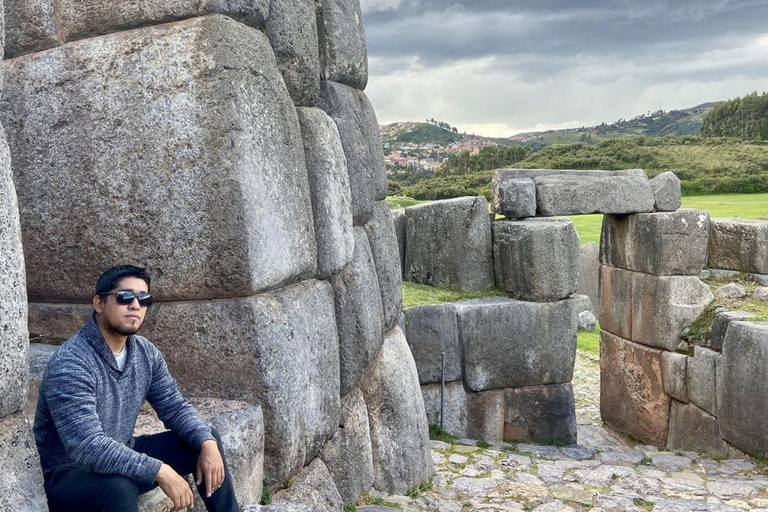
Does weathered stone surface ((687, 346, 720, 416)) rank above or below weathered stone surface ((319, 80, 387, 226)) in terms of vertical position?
below

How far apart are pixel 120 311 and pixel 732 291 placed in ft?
25.2

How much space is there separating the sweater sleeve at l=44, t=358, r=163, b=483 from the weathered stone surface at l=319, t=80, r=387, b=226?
264cm

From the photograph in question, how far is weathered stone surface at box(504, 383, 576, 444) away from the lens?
26.9ft

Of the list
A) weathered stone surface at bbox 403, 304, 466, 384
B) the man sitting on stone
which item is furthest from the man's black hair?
weathered stone surface at bbox 403, 304, 466, 384

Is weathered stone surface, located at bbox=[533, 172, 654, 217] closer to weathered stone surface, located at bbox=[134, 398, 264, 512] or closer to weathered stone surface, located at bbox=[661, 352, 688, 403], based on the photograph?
weathered stone surface, located at bbox=[661, 352, 688, 403]

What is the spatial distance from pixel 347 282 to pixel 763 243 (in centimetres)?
629

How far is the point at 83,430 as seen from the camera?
2.58 metres

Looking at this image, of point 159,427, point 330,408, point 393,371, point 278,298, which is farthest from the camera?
point 393,371

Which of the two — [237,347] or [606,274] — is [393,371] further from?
[606,274]

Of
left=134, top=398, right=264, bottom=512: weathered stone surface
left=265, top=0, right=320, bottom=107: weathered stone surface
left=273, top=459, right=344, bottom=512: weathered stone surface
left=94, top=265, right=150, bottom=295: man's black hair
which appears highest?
left=265, top=0, right=320, bottom=107: weathered stone surface

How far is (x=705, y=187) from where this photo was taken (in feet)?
82.3

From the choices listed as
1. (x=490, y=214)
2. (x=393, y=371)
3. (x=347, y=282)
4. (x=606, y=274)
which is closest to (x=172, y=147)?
(x=347, y=282)

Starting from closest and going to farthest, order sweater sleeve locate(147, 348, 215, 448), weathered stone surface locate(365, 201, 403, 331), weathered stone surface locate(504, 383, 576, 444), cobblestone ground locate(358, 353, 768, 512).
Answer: sweater sleeve locate(147, 348, 215, 448)
weathered stone surface locate(365, 201, 403, 331)
cobblestone ground locate(358, 353, 768, 512)
weathered stone surface locate(504, 383, 576, 444)

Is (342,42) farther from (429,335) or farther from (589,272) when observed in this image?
(589,272)
